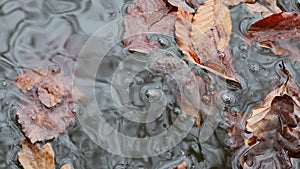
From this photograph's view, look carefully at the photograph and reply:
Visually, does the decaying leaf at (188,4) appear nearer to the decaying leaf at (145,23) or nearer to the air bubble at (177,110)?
the decaying leaf at (145,23)

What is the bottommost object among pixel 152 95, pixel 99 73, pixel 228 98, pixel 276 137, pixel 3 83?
pixel 276 137

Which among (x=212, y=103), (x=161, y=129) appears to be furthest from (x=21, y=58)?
(x=212, y=103)

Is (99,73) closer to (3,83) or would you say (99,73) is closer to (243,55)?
(3,83)

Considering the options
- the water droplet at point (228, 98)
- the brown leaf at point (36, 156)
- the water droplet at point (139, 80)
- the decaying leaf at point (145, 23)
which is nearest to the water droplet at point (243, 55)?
the water droplet at point (228, 98)

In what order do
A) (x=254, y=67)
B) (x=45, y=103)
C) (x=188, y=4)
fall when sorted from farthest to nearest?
(x=188, y=4)
(x=254, y=67)
(x=45, y=103)

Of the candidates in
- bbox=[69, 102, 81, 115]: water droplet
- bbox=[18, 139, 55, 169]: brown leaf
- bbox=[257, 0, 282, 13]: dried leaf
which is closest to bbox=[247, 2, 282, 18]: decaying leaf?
bbox=[257, 0, 282, 13]: dried leaf

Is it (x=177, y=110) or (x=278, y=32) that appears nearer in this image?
(x=177, y=110)

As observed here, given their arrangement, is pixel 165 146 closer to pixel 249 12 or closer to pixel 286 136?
pixel 286 136

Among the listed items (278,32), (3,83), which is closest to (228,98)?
(278,32)
